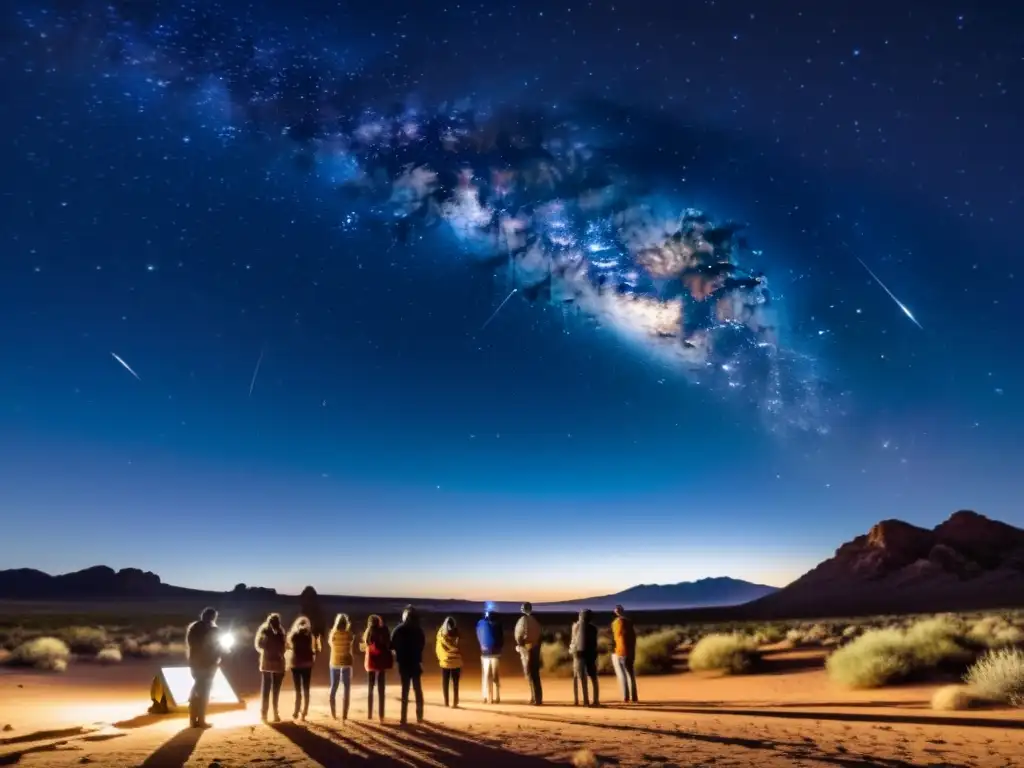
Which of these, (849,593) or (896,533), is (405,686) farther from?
(896,533)

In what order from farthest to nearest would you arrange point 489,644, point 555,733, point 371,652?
1. point 489,644
2. point 371,652
3. point 555,733

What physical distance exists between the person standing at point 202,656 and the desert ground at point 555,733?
0.43 m

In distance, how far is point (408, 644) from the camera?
42.9 feet

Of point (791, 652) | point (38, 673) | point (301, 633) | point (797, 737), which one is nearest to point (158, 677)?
point (301, 633)

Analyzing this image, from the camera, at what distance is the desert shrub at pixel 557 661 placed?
27.3 m

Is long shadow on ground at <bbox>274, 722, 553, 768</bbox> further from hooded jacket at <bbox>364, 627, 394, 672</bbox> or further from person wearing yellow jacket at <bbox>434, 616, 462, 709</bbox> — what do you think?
person wearing yellow jacket at <bbox>434, 616, 462, 709</bbox>

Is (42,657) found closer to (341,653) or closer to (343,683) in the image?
(343,683)

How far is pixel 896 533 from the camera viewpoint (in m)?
127

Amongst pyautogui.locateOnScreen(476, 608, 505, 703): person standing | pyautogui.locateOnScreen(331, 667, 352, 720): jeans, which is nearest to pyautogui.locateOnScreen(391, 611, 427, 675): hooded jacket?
pyautogui.locateOnScreen(331, 667, 352, 720): jeans

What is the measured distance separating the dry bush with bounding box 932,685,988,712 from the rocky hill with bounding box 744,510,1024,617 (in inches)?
3376

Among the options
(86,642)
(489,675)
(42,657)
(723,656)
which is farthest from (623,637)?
(86,642)

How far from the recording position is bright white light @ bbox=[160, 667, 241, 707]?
48.1 ft

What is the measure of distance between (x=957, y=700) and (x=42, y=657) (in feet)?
87.2

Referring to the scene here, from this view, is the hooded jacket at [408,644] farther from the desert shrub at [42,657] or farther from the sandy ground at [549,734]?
the desert shrub at [42,657]
